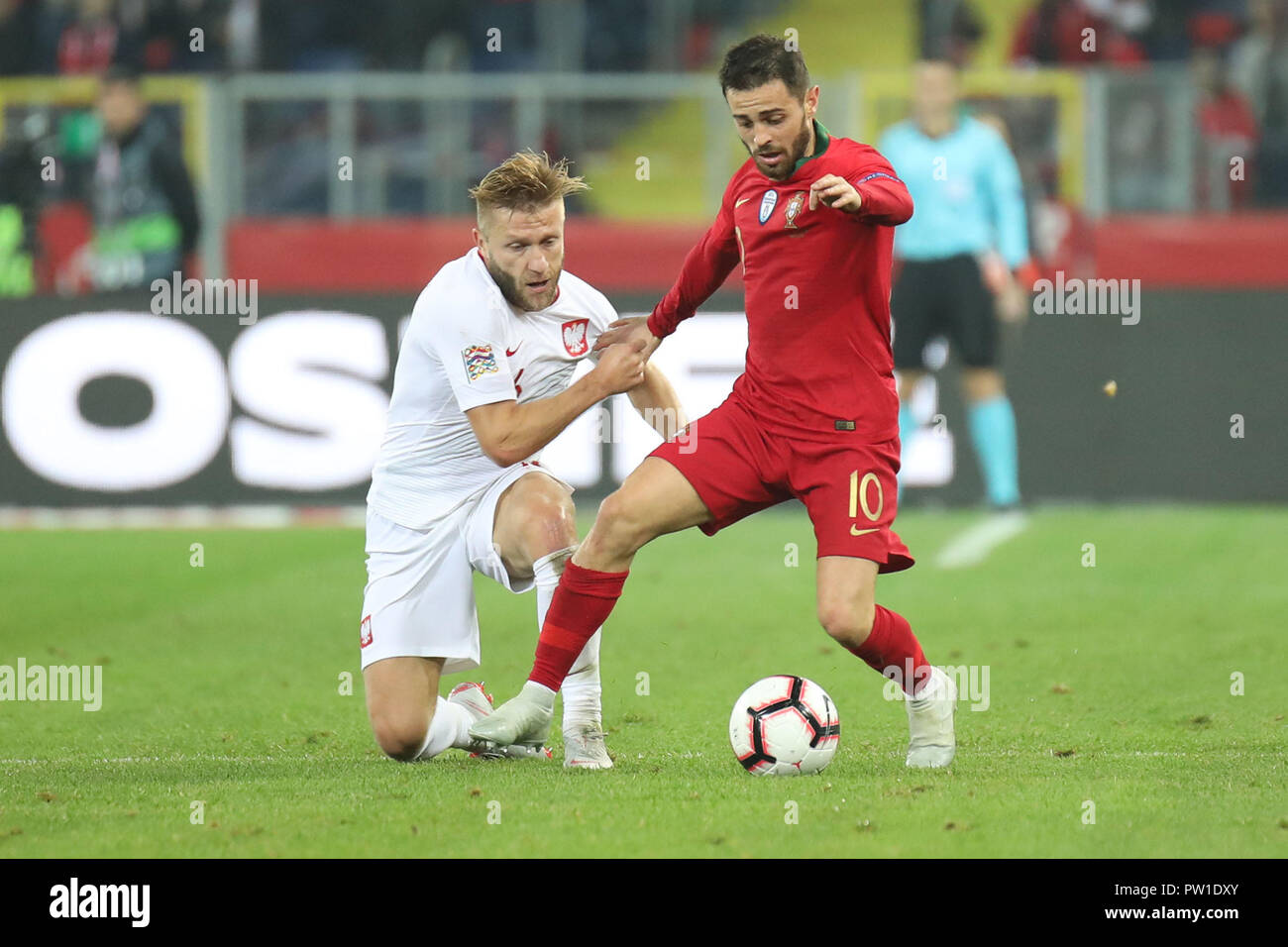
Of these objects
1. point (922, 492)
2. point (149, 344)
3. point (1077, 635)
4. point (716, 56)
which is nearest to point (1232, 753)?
point (1077, 635)

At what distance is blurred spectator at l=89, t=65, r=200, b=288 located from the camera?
12648mm

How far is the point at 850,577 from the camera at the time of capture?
5.29m

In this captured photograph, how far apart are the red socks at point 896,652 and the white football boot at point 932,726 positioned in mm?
34

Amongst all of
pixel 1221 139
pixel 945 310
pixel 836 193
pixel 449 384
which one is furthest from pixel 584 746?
pixel 1221 139

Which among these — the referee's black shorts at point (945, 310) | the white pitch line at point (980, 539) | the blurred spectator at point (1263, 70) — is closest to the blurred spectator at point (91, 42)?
the referee's black shorts at point (945, 310)

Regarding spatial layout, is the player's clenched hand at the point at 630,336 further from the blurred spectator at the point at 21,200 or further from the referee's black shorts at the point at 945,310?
the blurred spectator at the point at 21,200

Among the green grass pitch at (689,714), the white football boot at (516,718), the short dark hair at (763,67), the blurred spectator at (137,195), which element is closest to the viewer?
the green grass pitch at (689,714)

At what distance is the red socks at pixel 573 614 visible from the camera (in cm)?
539

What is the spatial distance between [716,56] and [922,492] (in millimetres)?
6427

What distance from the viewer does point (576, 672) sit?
554 cm

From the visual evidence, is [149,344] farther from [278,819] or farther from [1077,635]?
[278,819]

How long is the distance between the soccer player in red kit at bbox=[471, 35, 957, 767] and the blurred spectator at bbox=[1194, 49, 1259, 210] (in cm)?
796

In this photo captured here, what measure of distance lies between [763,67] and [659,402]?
3.85ft

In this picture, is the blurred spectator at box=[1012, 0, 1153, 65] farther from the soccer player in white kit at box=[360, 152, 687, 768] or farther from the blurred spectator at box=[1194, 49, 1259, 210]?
the soccer player in white kit at box=[360, 152, 687, 768]
